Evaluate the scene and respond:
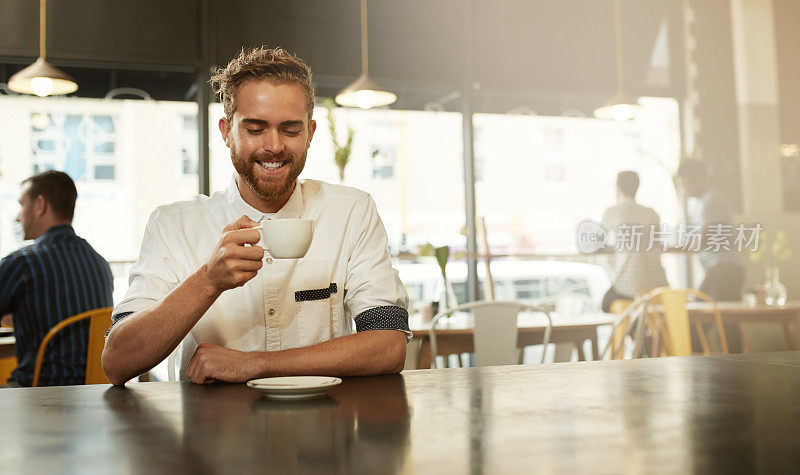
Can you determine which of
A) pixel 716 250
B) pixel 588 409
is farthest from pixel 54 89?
pixel 716 250

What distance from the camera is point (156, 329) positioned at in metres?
1.36

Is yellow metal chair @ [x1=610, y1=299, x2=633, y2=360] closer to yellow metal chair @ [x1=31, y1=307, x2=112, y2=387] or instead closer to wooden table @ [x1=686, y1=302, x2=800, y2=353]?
wooden table @ [x1=686, y1=302, x2=800, y2=353]

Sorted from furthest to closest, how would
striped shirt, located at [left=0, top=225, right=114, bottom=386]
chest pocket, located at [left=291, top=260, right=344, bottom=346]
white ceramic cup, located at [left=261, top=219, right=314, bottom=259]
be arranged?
striped shirt, located at [left=0, top=225, right=114, bottom=386] < chest pocket, located at [left=291, top=260, right=344, bottom=346] < white ceramic cup, located at [left=261, top=219, right=314, bottom=259]

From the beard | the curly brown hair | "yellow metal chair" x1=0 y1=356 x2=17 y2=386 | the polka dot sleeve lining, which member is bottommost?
"yellow metal chair" x1=0 y1=356 x2=17 y2=386

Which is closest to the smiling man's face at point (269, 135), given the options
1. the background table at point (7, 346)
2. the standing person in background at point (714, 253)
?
the background table at point (7, 346)

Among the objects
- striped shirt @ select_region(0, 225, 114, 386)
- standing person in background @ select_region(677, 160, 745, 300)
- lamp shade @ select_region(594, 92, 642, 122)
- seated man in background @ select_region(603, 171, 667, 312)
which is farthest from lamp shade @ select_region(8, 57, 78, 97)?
standing person in background @ select_region(677, 160, 745, 300)

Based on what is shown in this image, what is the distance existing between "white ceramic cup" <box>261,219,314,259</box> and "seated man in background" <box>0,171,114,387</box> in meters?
1.88

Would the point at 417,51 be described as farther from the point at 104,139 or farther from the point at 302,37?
the point at 104,139

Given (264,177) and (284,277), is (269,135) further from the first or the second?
(284,277)

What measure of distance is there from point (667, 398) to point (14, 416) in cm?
85

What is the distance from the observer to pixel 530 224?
5.76 metres

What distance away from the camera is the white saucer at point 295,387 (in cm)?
100

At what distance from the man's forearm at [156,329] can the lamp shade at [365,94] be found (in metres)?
3.30

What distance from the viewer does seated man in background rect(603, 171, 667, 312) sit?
5.23 metres
